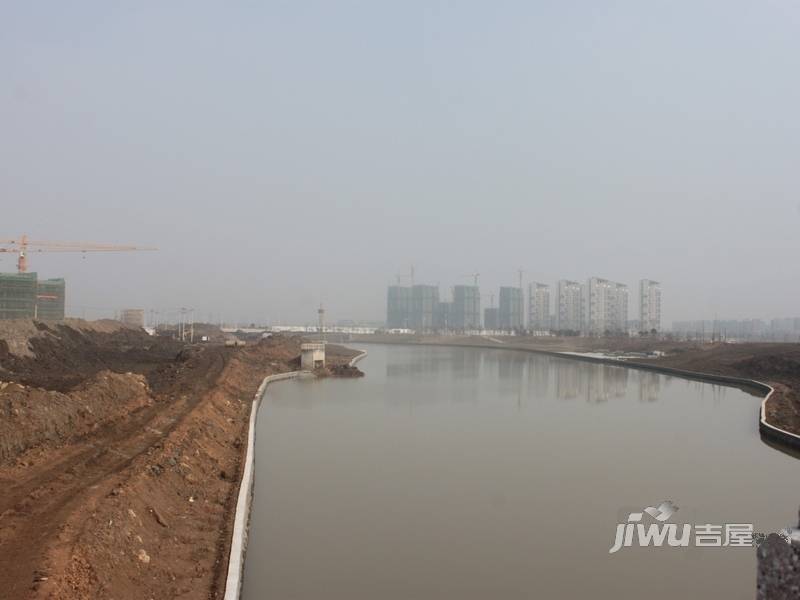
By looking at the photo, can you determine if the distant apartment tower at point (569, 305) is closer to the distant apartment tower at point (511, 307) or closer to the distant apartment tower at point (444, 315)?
the distant apartment tower at point (511, 307)

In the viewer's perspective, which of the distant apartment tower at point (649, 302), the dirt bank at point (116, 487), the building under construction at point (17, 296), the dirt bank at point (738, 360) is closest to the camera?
the dirt bank at point (116, 487)

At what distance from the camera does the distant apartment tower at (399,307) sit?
138625 mm

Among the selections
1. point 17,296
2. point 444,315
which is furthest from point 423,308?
point 17,296

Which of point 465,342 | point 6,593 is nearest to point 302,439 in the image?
point 6,593

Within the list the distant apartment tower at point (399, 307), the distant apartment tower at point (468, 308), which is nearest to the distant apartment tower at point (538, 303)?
the distant apartment tower at point (468, 308)

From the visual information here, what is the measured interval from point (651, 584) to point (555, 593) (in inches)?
40.8

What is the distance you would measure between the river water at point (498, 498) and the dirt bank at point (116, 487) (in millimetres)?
783

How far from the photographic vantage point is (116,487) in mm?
7758

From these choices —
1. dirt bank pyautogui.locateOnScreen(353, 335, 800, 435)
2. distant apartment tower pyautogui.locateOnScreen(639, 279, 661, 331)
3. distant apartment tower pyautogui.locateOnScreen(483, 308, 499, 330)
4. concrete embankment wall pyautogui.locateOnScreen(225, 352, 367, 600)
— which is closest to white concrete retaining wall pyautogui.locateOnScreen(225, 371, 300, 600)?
concrete embankment wall pyautogui.locateOnScreen(225, 352, 367, 600)

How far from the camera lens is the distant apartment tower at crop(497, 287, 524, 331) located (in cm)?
12469

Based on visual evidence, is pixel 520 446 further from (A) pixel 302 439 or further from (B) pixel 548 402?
(B) pixel 548 402

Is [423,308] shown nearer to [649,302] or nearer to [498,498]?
[649,302]

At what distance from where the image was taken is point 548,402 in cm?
2334

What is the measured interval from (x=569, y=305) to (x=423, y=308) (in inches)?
1539
